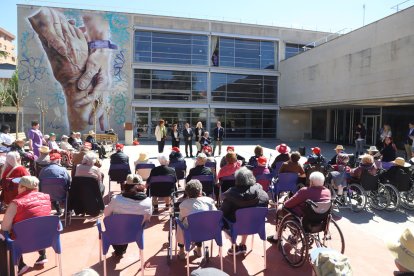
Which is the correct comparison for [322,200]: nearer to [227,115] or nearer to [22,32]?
[227,115]

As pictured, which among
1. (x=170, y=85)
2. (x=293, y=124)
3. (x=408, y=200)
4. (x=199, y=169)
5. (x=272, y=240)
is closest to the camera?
(x=272, y=240)

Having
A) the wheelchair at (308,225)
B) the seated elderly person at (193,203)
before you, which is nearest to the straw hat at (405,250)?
the wheelchair at (308,225)

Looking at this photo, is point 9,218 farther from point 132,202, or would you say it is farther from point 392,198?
point 392,198

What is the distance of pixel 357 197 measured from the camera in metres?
7.04

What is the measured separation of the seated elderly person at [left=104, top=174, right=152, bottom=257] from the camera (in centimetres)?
421

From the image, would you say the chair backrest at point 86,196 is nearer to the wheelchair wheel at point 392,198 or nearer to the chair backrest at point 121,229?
the chair backrest at point 121,229

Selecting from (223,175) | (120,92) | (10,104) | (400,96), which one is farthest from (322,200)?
(10,104)

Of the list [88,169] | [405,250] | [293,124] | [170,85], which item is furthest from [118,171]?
[293,124]

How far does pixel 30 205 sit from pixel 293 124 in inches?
1053

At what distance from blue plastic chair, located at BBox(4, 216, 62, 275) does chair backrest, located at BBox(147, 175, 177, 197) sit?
8.06ft

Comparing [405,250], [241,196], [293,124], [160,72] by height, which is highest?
[160,72]

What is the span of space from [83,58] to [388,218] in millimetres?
22853

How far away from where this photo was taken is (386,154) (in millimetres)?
9219

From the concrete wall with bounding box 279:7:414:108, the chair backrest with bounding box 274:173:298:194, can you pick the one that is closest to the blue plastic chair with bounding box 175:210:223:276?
the chair backrest with bounding box 274:173:298:194
